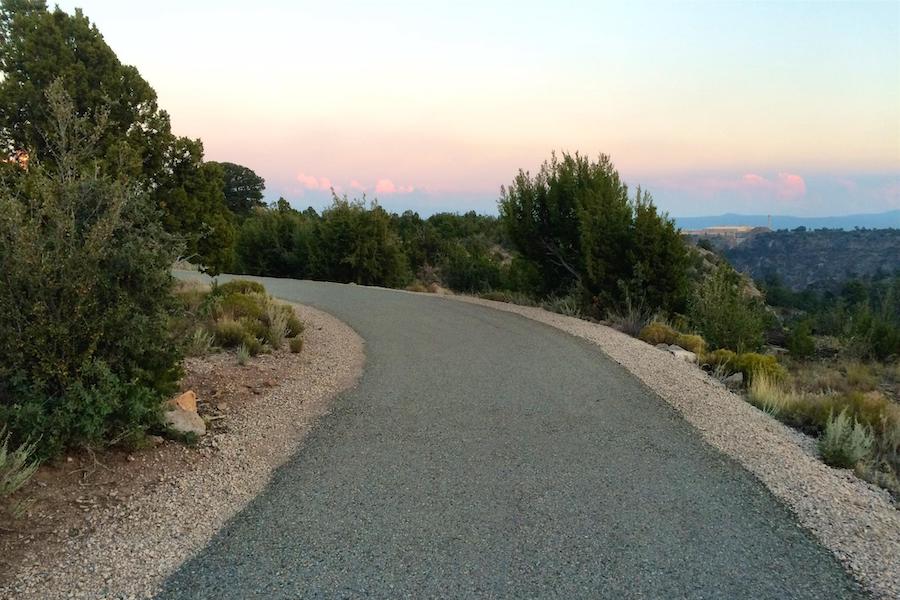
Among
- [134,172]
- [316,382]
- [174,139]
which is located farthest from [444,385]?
[174,139]

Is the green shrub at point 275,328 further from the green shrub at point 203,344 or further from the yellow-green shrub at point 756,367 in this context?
the yellow-green shrub at point 756,367

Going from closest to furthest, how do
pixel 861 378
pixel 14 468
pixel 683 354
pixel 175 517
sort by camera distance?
pixel 14 468 → pixel 175 517 → pixel 683 354 → pixel 861 378

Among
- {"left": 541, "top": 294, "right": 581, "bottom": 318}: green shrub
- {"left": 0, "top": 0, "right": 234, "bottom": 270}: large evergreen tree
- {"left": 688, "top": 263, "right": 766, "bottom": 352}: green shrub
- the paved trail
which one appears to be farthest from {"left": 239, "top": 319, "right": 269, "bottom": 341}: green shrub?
{"left": 688, "top": 263, "right": 766, "bottom": 352}: green shrub

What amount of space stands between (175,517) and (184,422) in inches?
67.1

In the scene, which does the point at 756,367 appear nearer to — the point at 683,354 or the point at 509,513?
the point at 683,354

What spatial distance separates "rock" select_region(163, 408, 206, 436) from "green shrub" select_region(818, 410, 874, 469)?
20.7 feet

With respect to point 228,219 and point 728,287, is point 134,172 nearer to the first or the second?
point 228,219

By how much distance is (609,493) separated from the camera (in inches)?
207

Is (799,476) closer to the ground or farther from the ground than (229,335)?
closer to the ground

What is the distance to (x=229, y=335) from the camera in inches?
411

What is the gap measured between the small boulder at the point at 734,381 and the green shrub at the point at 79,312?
8.09 m

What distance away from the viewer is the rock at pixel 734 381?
9.98 m

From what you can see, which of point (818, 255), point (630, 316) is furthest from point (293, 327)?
point (818, 255)

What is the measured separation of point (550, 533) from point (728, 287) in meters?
13.0
